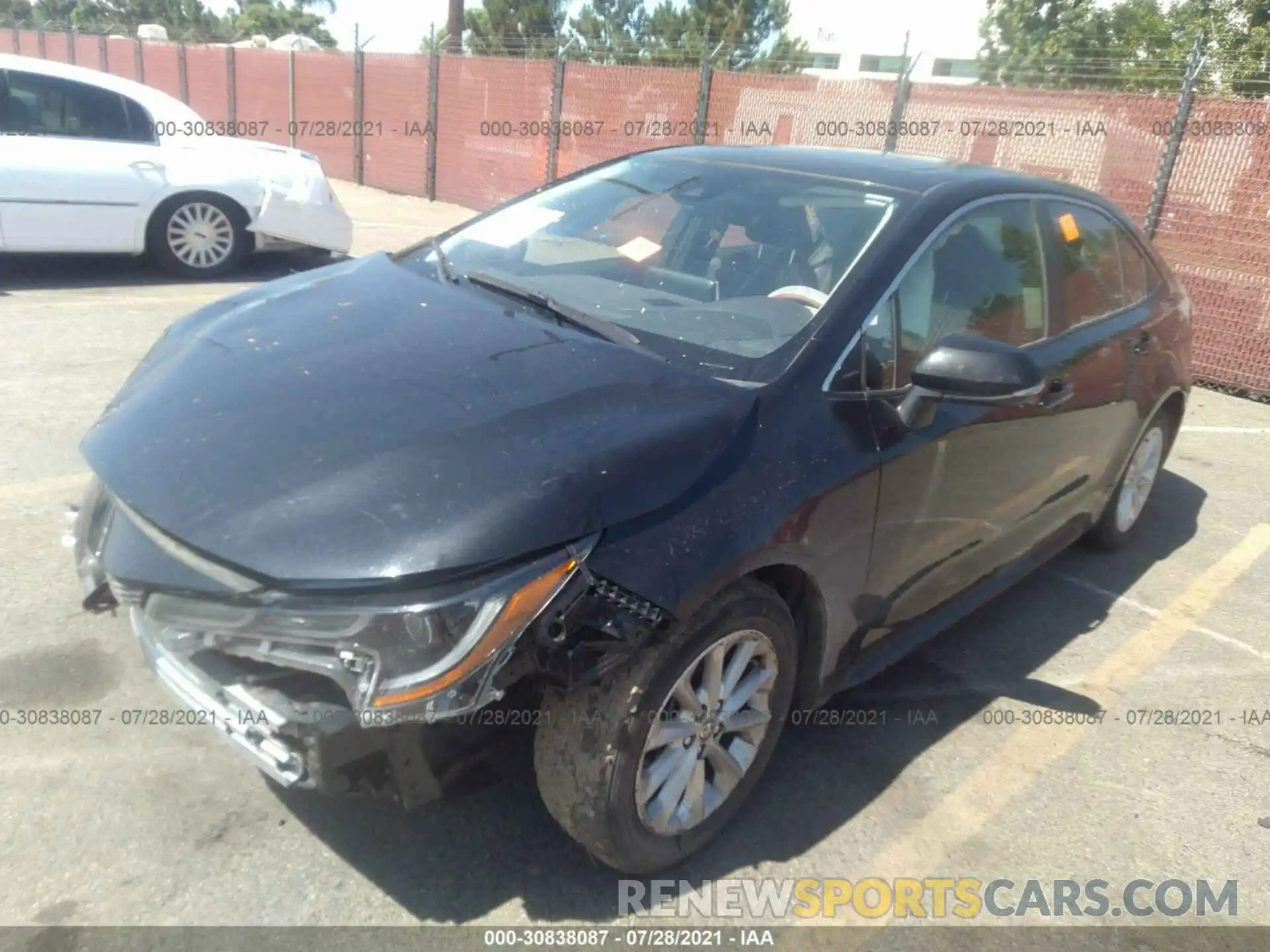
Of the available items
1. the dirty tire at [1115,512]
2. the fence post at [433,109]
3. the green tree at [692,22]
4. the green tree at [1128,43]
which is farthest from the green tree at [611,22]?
the dirty tire at [1115,512]

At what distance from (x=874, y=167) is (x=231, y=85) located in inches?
821

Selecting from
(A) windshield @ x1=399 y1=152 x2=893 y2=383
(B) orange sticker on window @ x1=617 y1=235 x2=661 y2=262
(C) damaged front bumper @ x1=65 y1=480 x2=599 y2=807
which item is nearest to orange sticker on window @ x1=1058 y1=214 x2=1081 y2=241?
(A) windshield @ x1=399 y1=152 x2=893 y2=383

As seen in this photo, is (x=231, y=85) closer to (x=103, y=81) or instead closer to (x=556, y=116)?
(x=556, y=116)

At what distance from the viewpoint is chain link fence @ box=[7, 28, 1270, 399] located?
8.22m

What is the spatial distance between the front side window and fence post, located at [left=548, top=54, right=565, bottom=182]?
10822mm

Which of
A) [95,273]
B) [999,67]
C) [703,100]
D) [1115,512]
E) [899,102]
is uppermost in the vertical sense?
[999,67]

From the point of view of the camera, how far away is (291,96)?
1900 cm

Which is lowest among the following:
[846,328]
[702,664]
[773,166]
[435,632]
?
[702,664]

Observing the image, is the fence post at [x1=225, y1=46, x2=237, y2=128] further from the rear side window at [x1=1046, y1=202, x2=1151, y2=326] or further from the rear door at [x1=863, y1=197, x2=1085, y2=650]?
the rear door at [x1=863, y1=197, x2=1085, y2=650]

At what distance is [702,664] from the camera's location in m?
2.41

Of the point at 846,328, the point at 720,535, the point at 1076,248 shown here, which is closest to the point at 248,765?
the point at 720,535

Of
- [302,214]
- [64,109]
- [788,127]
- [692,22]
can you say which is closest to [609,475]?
[302,214]

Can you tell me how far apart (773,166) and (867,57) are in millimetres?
62373

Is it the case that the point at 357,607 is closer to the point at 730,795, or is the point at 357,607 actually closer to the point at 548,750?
the point at 548,750
